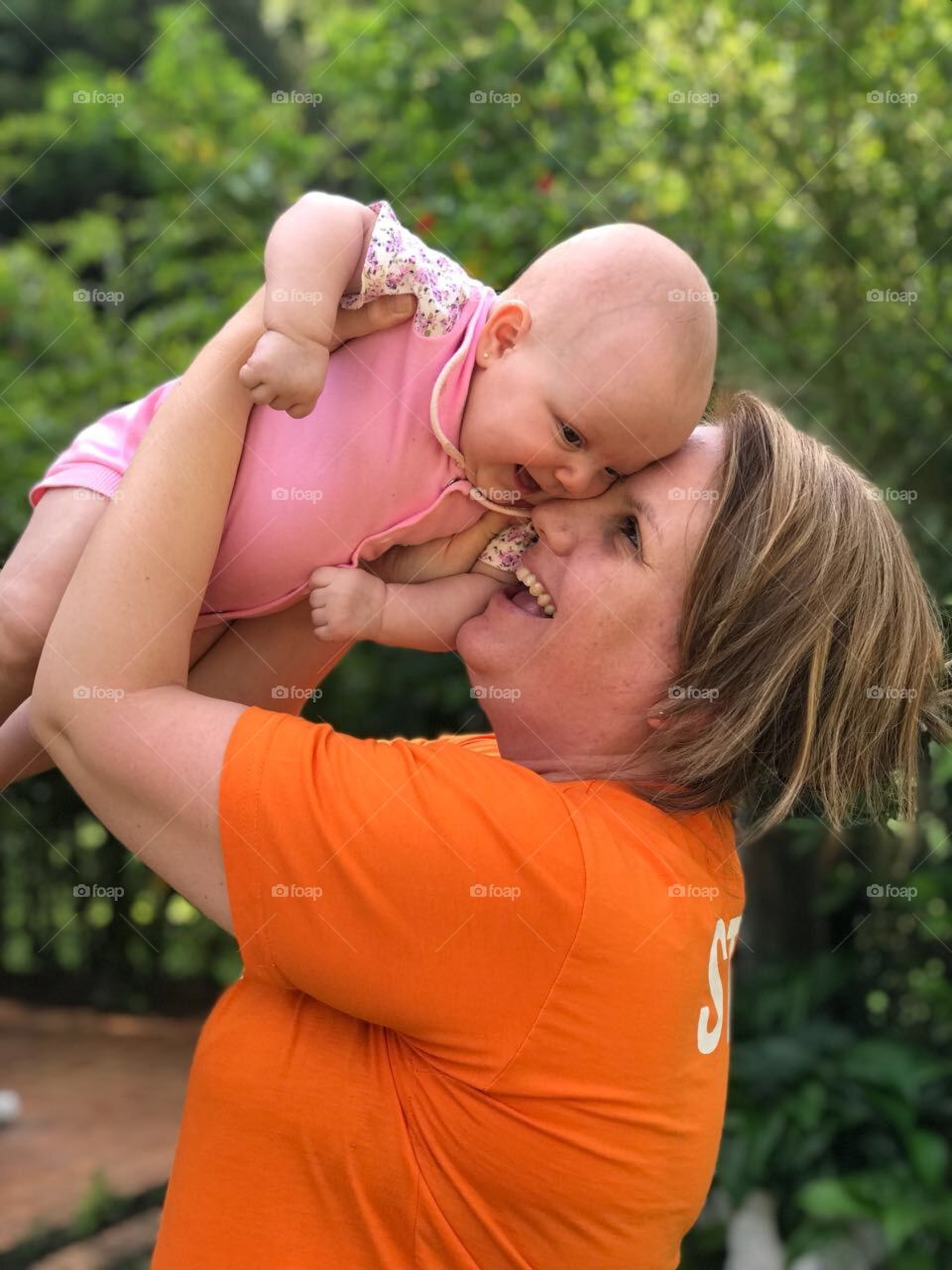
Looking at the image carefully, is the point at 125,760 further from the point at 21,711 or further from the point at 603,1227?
the point at 603,1227

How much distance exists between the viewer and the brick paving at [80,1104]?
406cm

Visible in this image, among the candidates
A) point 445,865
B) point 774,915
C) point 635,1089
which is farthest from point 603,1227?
point 774,915

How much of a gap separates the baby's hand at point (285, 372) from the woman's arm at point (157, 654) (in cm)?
8

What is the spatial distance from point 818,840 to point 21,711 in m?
2.76

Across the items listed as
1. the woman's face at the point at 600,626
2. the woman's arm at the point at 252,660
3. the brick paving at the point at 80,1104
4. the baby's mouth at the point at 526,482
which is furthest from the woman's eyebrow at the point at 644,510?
the brick paving at the point at 80,1104

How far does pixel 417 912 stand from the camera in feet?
4.50

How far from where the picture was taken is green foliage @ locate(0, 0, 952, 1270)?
3533 mm

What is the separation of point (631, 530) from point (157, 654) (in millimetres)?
583

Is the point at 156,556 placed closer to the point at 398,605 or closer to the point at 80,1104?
the point at 398,605

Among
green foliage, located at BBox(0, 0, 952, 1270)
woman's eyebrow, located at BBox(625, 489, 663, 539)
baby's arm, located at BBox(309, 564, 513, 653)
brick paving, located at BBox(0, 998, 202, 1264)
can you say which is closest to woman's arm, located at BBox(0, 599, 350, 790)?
baby's arm, located at BBox(309, 564, 513, 653)

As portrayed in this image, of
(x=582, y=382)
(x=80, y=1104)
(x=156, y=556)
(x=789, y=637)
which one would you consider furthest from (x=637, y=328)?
(x=80, y=1104)

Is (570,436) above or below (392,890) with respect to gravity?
above

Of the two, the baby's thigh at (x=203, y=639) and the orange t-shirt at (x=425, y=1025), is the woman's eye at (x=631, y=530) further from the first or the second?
the baby's thigh at (x=203, y=639)

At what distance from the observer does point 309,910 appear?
136 centimetres
